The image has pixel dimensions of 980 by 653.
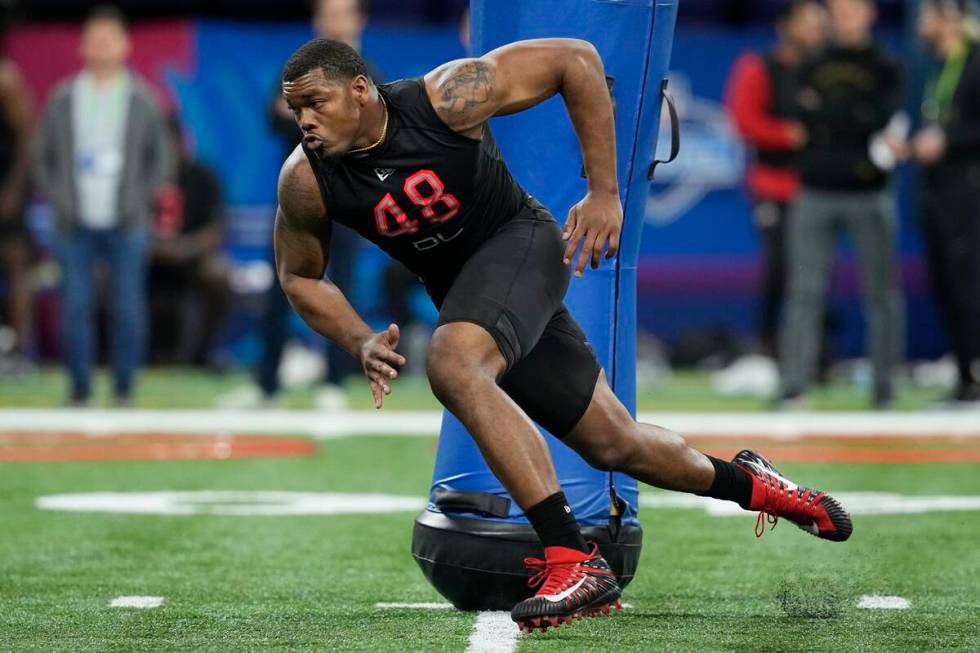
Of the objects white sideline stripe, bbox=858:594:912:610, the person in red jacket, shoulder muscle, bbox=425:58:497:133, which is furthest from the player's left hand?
the person in red jacket

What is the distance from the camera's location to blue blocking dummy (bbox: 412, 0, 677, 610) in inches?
194

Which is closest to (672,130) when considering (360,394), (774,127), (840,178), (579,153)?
(579,153)

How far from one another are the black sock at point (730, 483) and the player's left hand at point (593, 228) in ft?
2.48

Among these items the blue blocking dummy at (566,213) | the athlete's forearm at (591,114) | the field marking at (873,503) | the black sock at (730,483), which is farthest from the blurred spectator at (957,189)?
the athlete's forearm at (591,114)

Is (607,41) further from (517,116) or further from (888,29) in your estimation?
(888,29)

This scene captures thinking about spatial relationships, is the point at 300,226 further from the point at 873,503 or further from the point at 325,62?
the point at 873,503

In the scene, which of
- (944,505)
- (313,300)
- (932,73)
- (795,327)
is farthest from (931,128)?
(313,300)

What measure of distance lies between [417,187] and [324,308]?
1.47ft

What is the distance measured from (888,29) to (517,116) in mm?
11350

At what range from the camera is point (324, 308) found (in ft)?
15.2

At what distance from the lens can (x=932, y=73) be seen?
14547mm

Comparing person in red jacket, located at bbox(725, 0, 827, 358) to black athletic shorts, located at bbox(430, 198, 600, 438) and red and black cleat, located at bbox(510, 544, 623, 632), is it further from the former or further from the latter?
red and black cleat, located at bbox(510, 544, 623, 632)

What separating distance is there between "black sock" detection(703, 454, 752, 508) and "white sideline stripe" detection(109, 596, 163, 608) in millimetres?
1554

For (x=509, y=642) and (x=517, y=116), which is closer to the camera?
(x=509, y=642)
